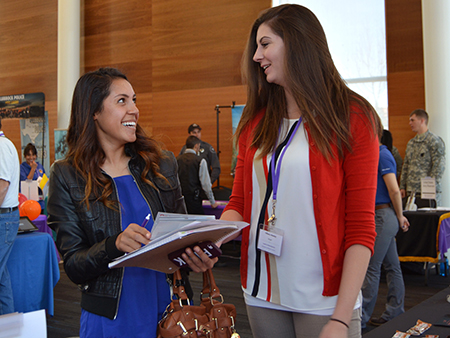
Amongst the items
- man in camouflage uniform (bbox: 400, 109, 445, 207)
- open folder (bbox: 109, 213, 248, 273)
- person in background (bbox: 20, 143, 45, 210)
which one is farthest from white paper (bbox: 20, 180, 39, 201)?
man in camouflage uniform (bbox: 400, 109, 445, 207)

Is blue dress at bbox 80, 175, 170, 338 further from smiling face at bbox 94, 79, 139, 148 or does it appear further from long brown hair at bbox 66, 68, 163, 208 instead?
smiling face at bbox 94, 79, 139, 148

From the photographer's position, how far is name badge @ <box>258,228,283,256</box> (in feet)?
3.81

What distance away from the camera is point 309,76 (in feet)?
3.89

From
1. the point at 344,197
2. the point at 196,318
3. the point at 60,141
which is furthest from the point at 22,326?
the point at 60,141

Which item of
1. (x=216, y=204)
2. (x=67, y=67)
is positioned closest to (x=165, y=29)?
(x=67, y=67)

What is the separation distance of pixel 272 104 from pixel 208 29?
24.9ft

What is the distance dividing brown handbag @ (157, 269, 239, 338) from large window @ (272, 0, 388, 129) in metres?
6.58

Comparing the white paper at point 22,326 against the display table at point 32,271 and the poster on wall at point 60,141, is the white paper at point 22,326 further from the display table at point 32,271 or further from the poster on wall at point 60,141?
the poster on wall at point 60,141

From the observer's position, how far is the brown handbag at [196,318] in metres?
1.15

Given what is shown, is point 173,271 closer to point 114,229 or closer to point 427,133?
point 114,229

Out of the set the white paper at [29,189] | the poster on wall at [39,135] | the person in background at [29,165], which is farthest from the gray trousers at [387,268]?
the poster on wall at [39,135]

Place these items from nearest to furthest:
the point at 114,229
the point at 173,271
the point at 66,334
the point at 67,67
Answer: the point at 173,271 → the point at 114,229 → the point at 66,334 → the point at 67,67

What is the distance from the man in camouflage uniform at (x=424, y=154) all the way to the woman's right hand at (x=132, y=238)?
532cm

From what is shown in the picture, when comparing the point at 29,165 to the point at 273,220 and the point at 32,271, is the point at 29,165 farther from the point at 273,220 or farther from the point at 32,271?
the point at 273,220
